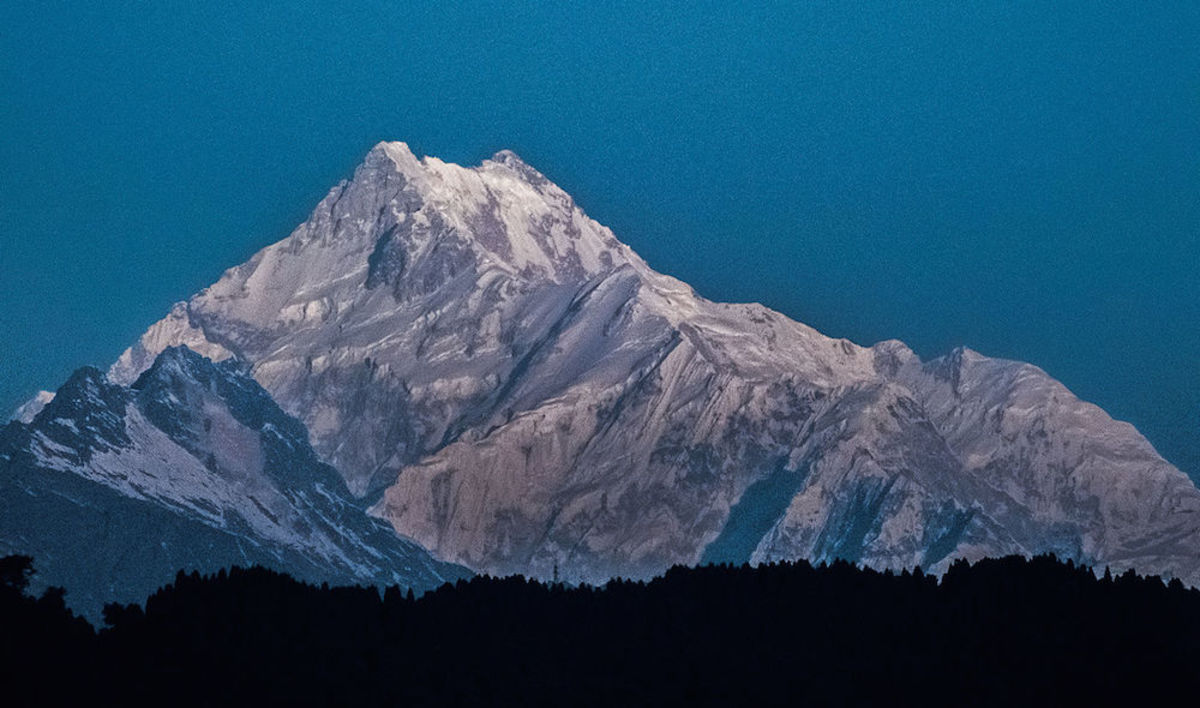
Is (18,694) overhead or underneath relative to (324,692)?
underneath

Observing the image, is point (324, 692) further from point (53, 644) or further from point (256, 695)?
point (53, 644)

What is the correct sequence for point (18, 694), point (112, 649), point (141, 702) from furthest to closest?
1. point (112, 649)
2. point (141, 702)
3. point (18, 694)

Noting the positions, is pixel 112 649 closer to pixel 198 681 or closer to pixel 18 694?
pixel 198 681

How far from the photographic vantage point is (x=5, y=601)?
194250mm

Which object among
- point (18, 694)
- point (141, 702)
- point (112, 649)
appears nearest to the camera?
point (18, 694)

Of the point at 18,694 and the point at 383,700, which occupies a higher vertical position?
the point at 383,700

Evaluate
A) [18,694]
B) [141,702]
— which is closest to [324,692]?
[141,702]

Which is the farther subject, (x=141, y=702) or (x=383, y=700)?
(x=383, y=700)

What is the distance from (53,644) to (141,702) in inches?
359

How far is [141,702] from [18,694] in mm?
13369

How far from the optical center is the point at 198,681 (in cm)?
19375

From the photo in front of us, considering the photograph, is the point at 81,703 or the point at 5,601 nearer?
the point at 81,703

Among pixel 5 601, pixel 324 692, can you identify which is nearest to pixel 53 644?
pixel 5 601

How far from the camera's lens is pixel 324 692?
198m
